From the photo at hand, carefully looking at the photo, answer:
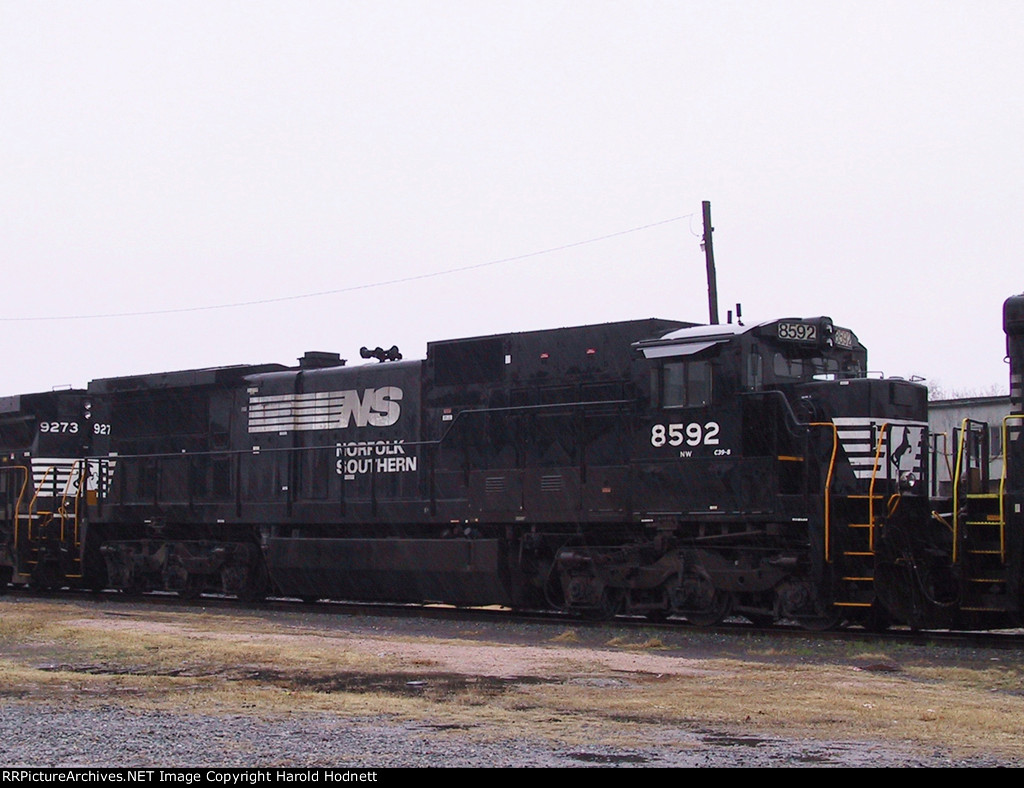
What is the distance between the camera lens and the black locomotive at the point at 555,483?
1434cm

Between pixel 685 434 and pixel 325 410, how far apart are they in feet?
21.1

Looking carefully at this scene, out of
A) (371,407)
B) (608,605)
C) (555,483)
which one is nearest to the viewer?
(608,605)

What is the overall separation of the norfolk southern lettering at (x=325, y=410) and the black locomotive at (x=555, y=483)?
0.03 meters

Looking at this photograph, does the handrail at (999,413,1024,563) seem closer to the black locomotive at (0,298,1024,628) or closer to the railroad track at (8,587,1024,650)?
the black locomotive at (0,298,1024,628)

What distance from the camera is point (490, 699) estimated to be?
9.01 m

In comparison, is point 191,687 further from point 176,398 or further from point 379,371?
point 176,398

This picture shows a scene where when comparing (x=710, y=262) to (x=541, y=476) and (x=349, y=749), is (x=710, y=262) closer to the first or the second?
(x=541, y=476)

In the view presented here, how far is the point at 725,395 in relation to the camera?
1485cm

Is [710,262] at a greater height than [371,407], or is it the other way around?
[710,262]

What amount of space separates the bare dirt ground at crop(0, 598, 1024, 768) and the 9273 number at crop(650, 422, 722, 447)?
2239 millimetres

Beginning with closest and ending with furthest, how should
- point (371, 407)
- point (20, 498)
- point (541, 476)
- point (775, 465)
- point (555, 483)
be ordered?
point (775, 465) < point (555, 483) < point (541, 476) < point (371, 407) < point (20, 498)

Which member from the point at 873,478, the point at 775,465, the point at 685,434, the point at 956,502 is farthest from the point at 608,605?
the point at 956,502

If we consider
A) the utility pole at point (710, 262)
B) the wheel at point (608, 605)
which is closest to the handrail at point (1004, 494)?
the wheel at point (608, 605)

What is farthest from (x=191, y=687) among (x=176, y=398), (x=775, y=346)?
(x=176, y=398)
